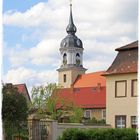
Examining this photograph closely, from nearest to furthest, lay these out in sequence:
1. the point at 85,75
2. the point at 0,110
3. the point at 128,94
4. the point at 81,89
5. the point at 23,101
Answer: the point at 0,110 → the point at 128,94 → the point at 23,101 → the point at 81,89 → the point at 85,75

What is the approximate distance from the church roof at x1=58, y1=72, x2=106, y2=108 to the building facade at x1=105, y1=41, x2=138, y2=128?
21.6 meters

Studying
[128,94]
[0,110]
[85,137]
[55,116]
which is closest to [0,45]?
[0,110]

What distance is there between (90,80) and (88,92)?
5.98m

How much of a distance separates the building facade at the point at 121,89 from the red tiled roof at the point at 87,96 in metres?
23.9

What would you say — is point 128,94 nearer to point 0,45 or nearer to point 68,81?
point 0,45

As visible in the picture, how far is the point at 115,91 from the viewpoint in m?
24.2

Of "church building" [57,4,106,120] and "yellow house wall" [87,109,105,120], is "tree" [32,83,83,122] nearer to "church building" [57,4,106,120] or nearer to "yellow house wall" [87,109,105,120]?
"church building" [57,4,106,120]

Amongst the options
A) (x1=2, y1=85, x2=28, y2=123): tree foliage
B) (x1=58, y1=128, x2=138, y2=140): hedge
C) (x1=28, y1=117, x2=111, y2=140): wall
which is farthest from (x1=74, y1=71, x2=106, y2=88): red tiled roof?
(x1=58, y1=128, x2=138, y2=140): hedge

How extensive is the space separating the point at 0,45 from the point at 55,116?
33.5 m

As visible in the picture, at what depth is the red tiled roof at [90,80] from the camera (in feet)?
188

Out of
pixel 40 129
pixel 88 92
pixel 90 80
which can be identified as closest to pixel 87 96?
pixel 88 92

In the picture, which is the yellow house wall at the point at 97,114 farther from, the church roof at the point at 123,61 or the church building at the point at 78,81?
the church roof at the point at 123,61

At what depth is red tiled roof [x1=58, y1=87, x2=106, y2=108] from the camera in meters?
50.1

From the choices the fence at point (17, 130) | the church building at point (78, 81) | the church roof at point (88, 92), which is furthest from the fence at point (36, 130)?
the church building at point (78, 81)
